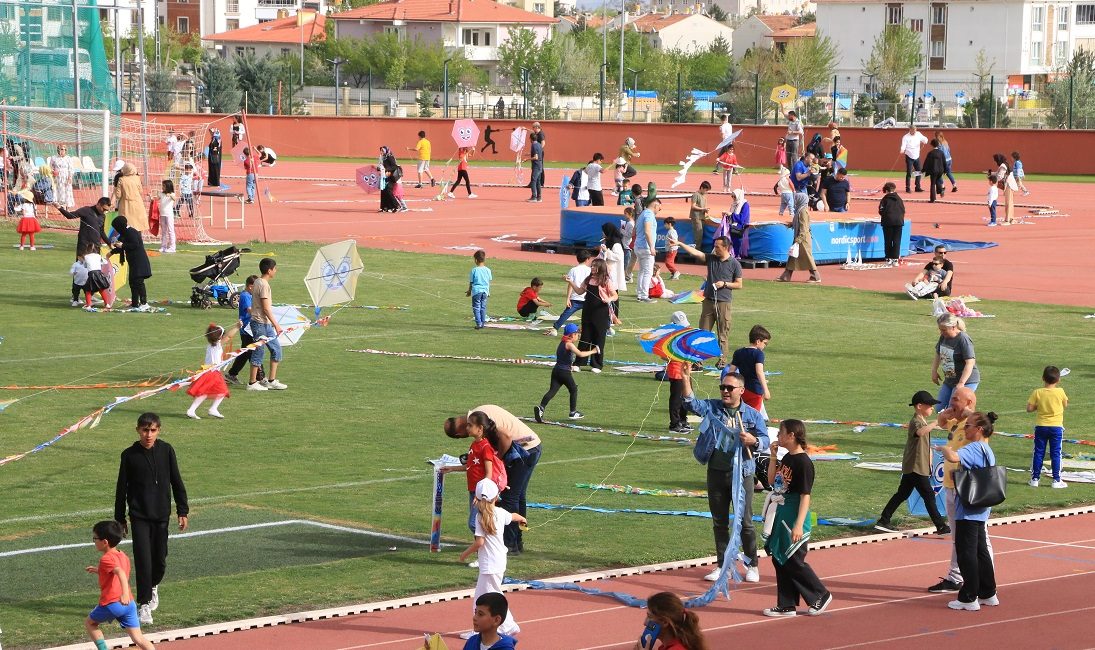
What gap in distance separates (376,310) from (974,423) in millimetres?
17272

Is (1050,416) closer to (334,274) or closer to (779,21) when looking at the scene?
(334,274)

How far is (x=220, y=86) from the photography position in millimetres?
79375

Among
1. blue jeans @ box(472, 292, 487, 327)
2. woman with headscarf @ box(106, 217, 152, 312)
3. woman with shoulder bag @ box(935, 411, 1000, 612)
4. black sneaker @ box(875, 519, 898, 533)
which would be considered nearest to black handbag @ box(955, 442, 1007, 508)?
woman with shoulder bag @ box(935, 411, 1000, 612)

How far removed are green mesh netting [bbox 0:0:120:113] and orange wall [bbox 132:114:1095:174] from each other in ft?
53.2

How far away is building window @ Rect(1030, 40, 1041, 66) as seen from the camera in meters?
123

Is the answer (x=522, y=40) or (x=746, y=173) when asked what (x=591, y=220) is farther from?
(x=522, y=40)

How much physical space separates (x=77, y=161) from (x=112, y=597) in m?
36.5

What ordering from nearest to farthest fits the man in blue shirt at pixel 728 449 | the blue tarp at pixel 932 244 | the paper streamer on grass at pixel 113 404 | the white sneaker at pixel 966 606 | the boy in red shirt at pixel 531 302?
1. the white sneaker at pixel 966 606
2. the man in blue shirt at pixel 728 449
3. the paper streamer on grass at pixel 113 404
4. the boy in red shirt at pixel 531 302
5. the blue tarp at pixel 932 244

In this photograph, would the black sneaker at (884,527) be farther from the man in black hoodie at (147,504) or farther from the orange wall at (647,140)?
the orange wall at (647,140)

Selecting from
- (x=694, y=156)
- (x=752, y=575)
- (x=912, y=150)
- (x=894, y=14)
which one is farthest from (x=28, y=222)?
(x=894, y=14)

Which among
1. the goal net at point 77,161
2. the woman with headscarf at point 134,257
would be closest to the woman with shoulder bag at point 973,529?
the woman with headscarf at point 134,257

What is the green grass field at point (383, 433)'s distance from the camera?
41.9 feet

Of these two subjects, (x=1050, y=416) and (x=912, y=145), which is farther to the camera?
(x=912, y=145)

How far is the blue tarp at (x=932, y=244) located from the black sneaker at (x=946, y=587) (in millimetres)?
25593
